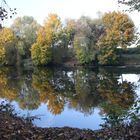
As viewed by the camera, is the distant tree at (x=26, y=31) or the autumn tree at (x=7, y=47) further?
the distant tree at (x=26, y=31)

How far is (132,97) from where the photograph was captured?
29.1m

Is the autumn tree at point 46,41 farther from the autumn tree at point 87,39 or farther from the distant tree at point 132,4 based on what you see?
the distant tree at point 132,4

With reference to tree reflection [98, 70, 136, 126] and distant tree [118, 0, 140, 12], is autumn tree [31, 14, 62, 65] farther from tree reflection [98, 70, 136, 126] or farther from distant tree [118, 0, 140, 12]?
distant tree [118, 0, 140, 12]

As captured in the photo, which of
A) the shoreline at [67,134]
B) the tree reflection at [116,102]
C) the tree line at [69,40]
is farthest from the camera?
the tree line at [69,40]

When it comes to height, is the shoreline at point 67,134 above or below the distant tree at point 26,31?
below

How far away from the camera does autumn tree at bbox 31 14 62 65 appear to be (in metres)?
81.8

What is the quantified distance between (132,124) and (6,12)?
187 inches

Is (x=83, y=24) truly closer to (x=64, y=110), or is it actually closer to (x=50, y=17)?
(x=50, y=17)

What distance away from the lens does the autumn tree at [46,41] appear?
81.8 metres

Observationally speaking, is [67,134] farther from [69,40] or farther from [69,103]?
[69,40]

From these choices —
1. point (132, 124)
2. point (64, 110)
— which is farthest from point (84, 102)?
point (132, 124)

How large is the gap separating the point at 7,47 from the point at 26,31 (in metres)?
5.87

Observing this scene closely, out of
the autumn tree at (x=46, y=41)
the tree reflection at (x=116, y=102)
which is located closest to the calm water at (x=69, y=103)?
the tree reflection at (x=116, y=102)

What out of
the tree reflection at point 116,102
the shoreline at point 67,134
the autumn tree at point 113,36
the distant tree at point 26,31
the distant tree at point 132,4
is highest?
the distant tree at point 26,31
